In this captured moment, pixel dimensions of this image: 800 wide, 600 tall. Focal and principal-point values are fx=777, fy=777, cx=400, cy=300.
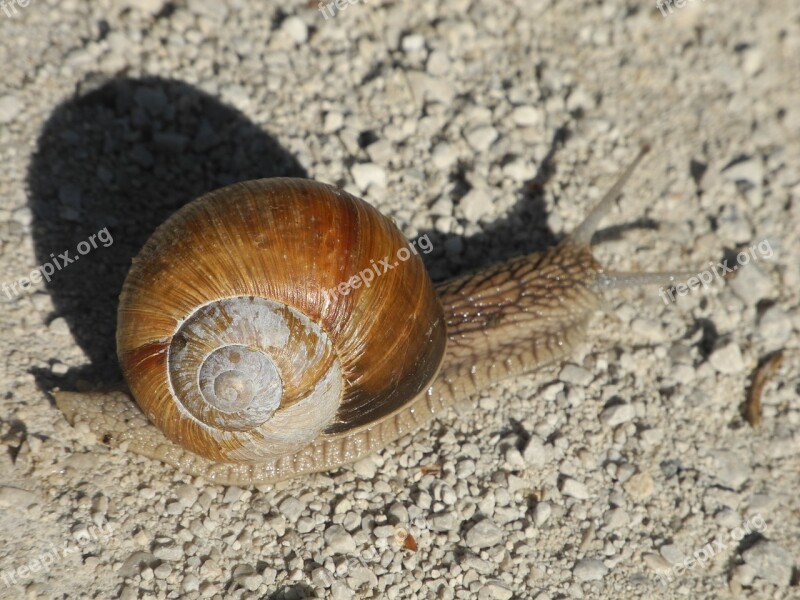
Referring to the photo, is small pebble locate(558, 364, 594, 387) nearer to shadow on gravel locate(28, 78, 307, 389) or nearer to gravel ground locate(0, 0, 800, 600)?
gravel ground locate(0, 0, 800, 600)

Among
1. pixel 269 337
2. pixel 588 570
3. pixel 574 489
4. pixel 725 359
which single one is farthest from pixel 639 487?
pixel 269 337

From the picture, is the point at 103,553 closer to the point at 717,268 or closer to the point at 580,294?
the point at 580,294

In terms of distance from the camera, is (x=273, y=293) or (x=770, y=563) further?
(x=770, y=563)

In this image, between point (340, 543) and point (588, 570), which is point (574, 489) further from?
point (340, 543)

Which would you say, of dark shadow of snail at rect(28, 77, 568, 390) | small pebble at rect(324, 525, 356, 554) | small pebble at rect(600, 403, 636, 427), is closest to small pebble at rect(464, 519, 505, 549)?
small pebble at rect(324, 525, 356, 554)

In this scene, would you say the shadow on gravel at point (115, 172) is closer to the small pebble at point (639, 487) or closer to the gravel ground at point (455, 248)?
the gravel ground at point (455, 248)

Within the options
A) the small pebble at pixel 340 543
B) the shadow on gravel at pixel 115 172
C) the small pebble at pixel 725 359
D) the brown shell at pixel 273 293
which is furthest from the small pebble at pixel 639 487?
the shadow on gravel at pixel 115 172
